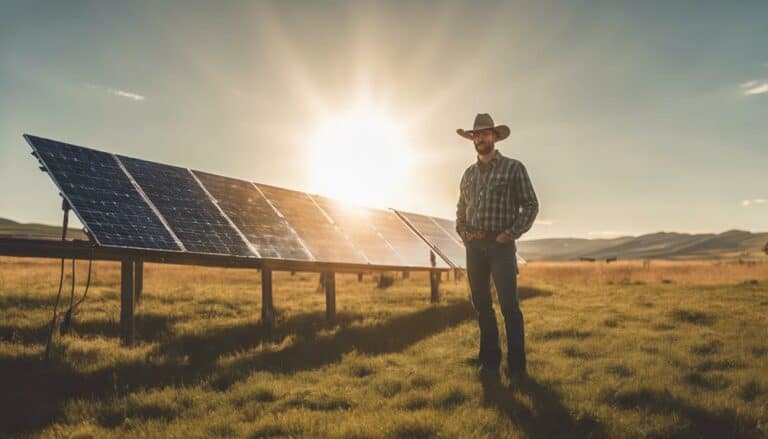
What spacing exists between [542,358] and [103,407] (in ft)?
20.5

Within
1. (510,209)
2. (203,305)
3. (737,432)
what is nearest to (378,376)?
(510,209)

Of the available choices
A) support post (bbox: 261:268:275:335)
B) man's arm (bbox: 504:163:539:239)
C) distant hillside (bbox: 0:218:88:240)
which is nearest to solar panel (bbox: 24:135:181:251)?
support post (bbox: 261:268:275:335)

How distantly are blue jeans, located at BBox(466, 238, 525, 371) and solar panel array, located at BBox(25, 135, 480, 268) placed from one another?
14.8 ft

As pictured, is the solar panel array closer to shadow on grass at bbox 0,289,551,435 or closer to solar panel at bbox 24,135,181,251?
solar panel at bbox 24,135,181,251

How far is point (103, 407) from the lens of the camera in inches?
229

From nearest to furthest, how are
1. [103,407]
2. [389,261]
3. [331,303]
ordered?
[103,407] → [331,303] → [389,261]

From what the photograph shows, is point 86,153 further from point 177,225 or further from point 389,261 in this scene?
point 389,261

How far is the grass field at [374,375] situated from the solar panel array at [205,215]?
5.94ft

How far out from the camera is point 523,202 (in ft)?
23.8

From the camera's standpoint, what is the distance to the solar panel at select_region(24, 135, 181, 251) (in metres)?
7.93

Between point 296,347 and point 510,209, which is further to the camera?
point 296,347

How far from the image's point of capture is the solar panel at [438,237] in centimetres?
1712

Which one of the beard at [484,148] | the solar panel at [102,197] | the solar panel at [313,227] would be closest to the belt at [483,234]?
the beard at [484,148]

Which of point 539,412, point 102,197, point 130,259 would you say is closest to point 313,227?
point 130,259
